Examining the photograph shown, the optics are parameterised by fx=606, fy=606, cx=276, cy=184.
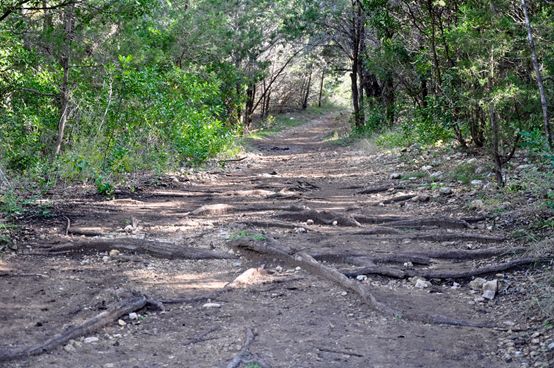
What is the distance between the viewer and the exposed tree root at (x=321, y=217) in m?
8.38

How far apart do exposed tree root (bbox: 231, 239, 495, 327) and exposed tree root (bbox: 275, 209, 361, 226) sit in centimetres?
179

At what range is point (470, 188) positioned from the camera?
9.48 m

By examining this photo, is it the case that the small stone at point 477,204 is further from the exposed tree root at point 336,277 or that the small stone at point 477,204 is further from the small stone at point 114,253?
the small stone at point 114,253

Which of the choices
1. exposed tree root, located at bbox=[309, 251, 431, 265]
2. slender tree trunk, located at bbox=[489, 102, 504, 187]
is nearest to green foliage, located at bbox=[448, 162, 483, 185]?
slender tree trunk, located at bbox=[489, 102, 504, 187]

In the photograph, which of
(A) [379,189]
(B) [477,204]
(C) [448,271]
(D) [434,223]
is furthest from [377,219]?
(A) [379,189]

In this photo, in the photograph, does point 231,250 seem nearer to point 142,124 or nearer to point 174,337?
point 174,337

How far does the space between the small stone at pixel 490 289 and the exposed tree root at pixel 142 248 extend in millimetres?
2686

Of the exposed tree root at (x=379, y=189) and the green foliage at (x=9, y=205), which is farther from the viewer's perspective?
the exposed tree root at (x=379, y=189)

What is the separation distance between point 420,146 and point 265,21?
16.7 m

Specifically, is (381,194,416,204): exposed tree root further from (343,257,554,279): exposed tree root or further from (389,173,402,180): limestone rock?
(343,257,554,279): exposed tree root

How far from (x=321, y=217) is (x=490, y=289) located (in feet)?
11.6

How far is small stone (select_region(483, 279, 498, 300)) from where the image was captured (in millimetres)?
5273

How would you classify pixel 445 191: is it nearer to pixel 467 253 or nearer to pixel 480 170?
pixel 480 170

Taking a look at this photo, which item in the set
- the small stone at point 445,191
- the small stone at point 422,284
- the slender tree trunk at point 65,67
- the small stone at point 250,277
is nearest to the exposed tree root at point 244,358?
the small stone at point 250,277
